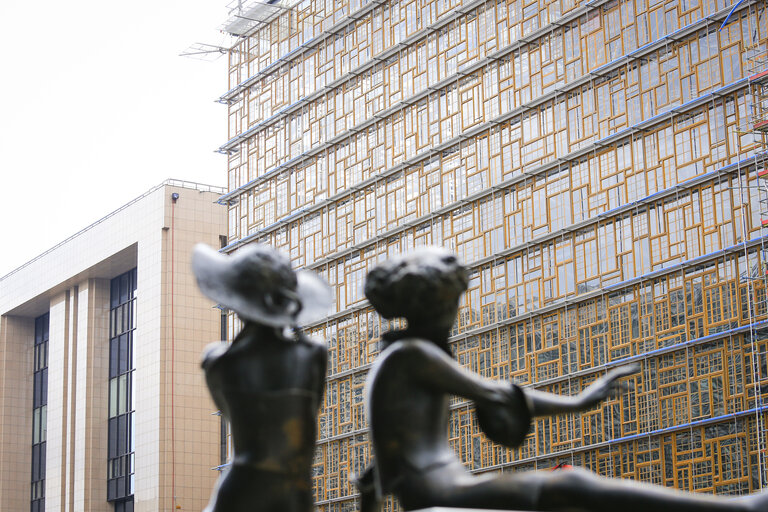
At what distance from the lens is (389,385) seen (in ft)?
19.3

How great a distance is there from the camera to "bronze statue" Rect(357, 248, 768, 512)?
17.6ft

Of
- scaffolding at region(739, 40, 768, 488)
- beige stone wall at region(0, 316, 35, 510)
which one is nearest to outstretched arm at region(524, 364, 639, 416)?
scaffolding at region(739, 40, 768, 488)

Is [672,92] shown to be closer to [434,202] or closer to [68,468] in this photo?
[434,202]

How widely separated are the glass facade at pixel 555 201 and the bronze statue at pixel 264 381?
27.2m

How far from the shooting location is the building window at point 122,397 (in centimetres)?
5462

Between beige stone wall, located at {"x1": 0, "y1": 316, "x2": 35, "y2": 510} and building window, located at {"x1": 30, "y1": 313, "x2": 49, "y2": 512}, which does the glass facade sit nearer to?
building window, located at {"x1": 30, "y1": 313, "x2": 49, "y2": 512}

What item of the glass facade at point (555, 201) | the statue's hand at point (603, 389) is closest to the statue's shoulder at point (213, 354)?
the statue's hand at point (603, 389)

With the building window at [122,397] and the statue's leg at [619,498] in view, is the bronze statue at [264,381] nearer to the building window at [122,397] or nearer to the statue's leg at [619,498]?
the statue's leg at [619,498]

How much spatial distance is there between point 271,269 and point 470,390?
42.9 inches

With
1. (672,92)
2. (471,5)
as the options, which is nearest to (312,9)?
(471,5)

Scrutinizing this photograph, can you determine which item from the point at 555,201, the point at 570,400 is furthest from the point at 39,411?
the point at 570,400

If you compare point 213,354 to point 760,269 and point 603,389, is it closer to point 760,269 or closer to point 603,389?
point 603,389

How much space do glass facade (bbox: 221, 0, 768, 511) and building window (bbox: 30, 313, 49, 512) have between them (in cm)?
1804

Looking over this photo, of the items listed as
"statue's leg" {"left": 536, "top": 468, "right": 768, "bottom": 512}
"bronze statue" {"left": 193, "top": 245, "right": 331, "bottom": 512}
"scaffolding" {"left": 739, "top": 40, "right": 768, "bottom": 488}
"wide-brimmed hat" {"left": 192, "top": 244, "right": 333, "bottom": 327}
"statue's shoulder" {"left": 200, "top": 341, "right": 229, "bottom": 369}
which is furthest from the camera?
"scaffolding" {"left": 739, "top": 40, "right": 768, "bottom": 488}
